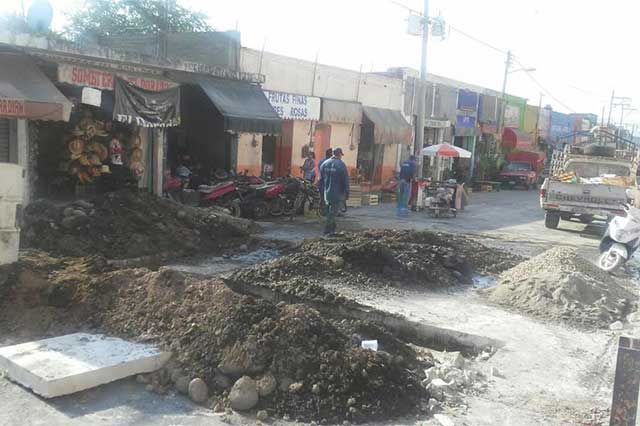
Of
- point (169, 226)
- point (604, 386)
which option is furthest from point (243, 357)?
point (169, 226)

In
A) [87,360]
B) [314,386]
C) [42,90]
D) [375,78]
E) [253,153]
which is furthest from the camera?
[375,78]

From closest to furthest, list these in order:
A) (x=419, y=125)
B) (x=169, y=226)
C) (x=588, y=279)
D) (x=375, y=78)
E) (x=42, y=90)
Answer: (x=588, y=279) → (x=42, y=90) → (x=169, y=226) → (x=419, y=125) → (x=375, y=78)

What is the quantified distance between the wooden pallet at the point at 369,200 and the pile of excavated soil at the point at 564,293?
11.5 metres

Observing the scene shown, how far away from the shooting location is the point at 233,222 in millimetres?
12070

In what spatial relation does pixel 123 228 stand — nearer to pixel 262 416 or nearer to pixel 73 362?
pixel 73 362

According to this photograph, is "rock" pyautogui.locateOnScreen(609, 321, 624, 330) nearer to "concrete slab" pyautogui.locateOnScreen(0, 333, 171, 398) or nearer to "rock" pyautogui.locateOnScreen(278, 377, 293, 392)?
"rock" pyautogui.locateOnScreen(278, 377, 293, 392)

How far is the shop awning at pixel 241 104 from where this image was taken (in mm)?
13945

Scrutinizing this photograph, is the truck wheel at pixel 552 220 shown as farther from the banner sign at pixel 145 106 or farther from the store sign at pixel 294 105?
the banner sign at pixel 145 106

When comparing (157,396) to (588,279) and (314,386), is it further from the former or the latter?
(588,279)

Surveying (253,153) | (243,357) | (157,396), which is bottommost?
(157,396)

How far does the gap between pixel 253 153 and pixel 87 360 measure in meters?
13.0

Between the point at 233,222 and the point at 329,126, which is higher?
the point at 329,126

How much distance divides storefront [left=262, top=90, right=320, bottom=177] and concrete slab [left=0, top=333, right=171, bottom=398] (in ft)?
43.8

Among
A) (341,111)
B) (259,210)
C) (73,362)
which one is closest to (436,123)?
(341,111)
